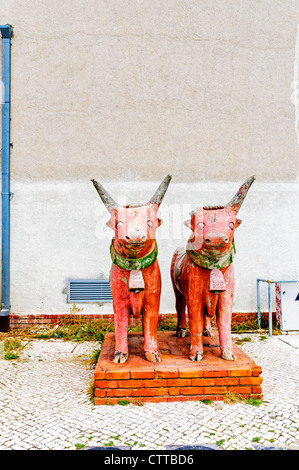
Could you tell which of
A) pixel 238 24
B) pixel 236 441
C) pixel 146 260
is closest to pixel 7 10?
pixel 238 24

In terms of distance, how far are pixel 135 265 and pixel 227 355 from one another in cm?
123

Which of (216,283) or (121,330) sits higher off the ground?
(216,283)

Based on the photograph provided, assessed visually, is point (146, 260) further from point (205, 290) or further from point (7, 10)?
point (7, 10)

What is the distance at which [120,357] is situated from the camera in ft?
11.6

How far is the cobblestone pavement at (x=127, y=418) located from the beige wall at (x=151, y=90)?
343 centimetres

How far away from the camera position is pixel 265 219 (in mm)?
6406

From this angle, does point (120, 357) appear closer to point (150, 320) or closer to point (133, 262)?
point (150, 320)

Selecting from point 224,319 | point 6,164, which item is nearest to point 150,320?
point 224,319

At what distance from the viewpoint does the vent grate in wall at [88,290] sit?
20.3 ft

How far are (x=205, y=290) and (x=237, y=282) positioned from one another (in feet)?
9.41

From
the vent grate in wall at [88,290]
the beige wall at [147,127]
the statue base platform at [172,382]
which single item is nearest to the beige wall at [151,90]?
the beige wall at [147,127]

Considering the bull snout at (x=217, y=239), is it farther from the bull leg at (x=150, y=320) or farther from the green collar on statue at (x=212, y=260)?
the bull leg at (x=150, y=320)

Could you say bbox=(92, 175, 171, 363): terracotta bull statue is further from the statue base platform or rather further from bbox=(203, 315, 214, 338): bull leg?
bbox=(203, 315, 214, 338): bull leg

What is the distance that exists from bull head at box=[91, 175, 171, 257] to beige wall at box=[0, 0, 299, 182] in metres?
2.99
